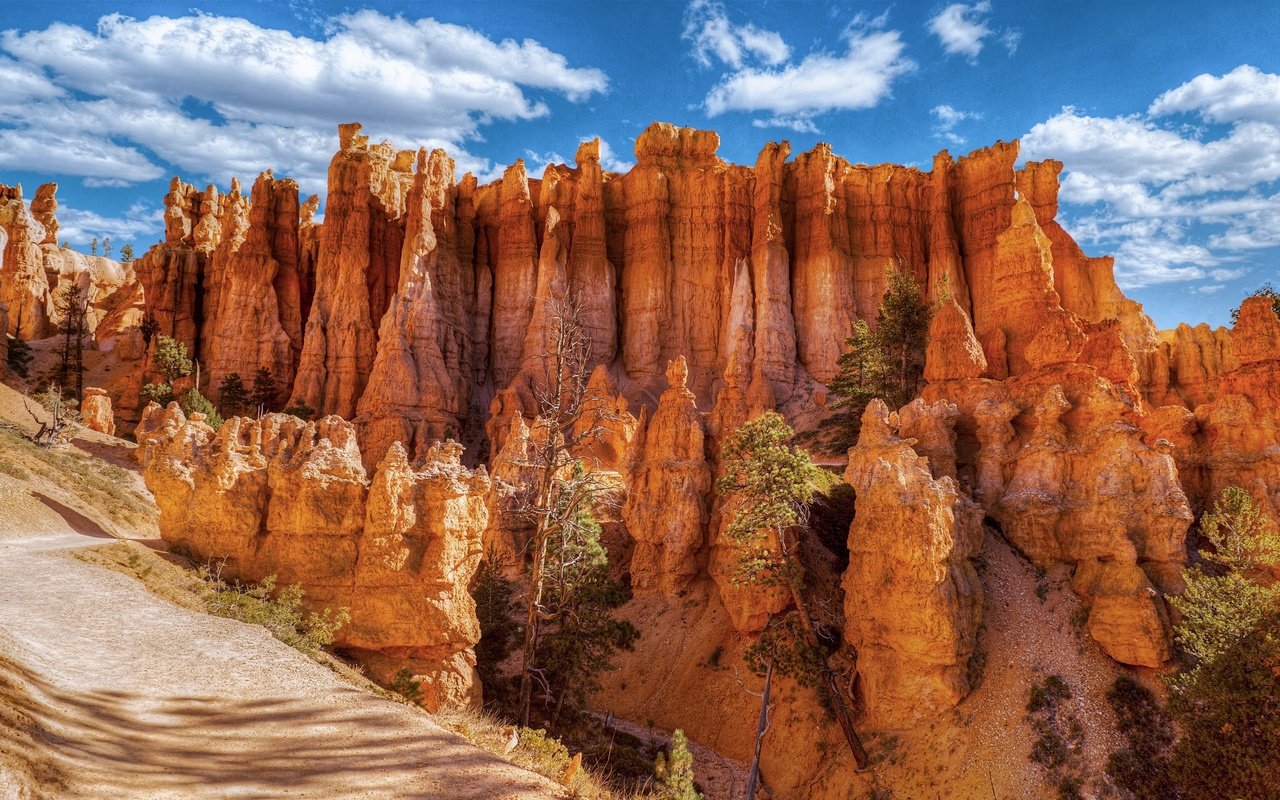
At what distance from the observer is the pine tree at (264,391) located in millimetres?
48406

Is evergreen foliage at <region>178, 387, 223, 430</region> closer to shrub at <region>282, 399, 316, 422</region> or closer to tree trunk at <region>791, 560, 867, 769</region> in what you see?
shrub at <region>282, 399, 316, 422</region>

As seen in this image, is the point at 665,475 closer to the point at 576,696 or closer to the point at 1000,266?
the point at 576,696

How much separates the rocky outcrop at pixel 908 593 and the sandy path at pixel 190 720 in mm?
11559

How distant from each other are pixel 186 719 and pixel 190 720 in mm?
51

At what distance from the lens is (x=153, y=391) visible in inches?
1823

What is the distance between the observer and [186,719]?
8.03 m

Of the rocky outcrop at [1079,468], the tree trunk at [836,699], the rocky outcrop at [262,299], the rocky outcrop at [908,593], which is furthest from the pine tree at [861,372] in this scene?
the rocky outcrop at [262,299]

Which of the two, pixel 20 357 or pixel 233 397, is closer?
pixel 233 397

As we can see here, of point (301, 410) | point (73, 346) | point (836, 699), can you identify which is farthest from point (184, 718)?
point (73, 346)

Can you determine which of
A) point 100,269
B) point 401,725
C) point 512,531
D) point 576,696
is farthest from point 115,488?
point 100,269

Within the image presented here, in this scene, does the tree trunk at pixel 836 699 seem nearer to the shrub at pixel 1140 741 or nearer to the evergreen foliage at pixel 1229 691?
the shrub at pixel 1140 741

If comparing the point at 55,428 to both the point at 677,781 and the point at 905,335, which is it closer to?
the point at 677,781

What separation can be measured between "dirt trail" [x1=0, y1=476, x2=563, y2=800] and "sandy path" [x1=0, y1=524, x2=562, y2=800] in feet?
0.07

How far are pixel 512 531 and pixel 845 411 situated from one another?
19056 mm
